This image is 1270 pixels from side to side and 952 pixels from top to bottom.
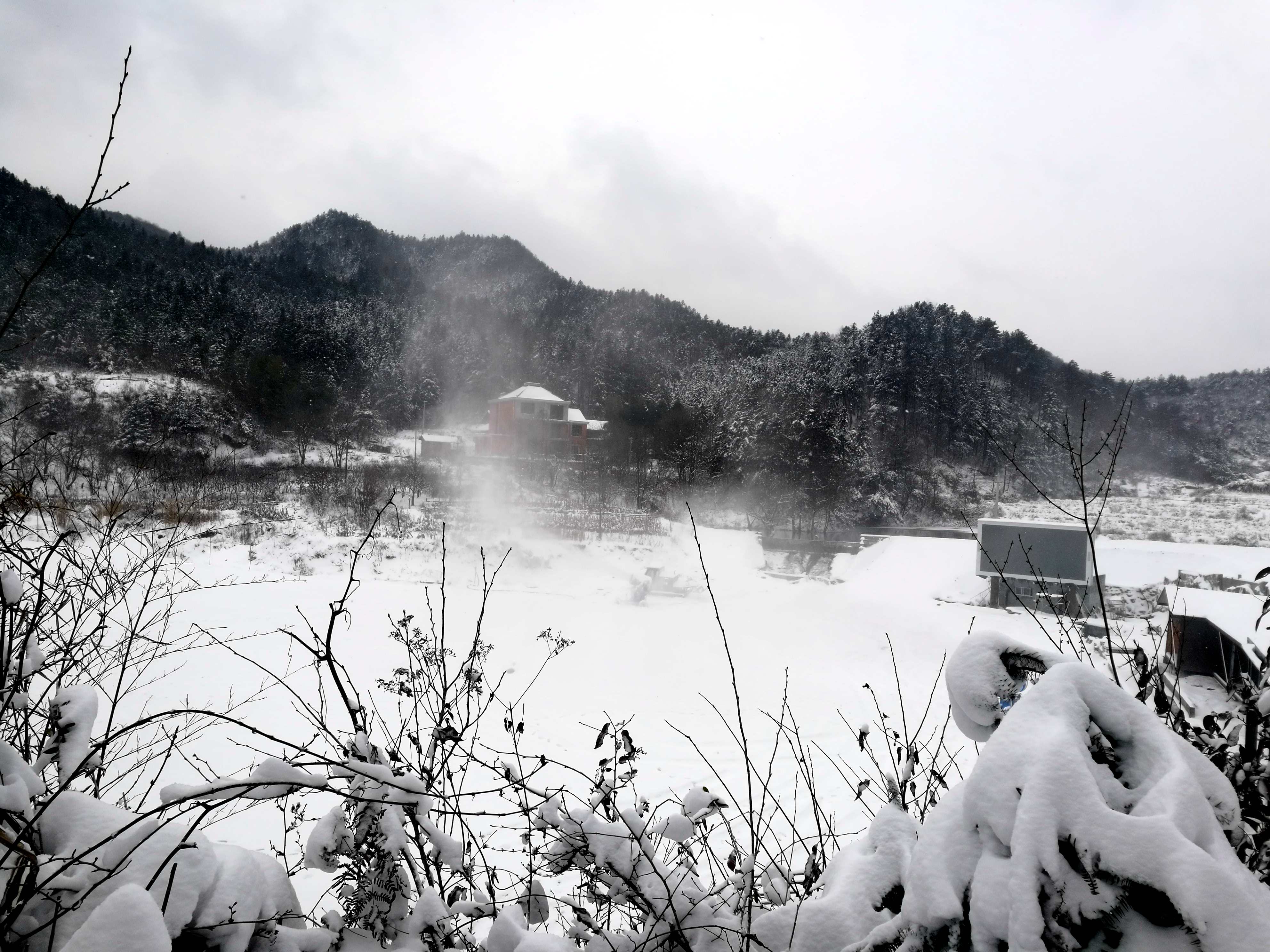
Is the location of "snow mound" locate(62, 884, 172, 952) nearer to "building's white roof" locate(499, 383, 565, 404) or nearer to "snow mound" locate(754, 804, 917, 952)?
"snow mound" locate(754, 804, 917, 952)

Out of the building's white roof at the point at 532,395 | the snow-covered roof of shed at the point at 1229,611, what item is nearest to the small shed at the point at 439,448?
the building's white roof at the point at 532,395

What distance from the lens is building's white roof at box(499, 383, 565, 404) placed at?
109 ft

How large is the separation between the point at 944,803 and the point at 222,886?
1209mm

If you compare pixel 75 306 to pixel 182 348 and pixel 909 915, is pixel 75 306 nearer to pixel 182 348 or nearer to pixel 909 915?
pixel 182 348

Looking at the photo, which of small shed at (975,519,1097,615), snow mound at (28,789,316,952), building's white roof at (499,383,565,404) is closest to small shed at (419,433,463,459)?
building's white roof at (499,383,565,404)

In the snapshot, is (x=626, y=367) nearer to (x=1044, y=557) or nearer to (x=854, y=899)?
(x=1044, y=557)

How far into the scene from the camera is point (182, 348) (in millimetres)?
32406

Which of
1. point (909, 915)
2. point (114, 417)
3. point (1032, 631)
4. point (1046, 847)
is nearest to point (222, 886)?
point (909, 915)

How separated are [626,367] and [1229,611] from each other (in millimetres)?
38385

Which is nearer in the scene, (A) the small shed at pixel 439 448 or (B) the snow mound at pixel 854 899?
(B) the snow mound at pixel 854 899

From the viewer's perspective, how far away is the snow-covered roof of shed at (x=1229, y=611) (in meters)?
5.08

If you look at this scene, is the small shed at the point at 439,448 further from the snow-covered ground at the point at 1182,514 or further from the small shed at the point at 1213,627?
the small shed at the point at 1213,627

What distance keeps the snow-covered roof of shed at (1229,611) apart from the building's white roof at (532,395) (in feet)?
97.7

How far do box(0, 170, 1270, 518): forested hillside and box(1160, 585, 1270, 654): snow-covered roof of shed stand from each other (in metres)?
16.6
